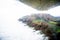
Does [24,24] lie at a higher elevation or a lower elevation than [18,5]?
lower

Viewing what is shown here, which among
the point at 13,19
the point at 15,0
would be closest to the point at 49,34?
the point at 13,19

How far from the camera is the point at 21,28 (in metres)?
1.43

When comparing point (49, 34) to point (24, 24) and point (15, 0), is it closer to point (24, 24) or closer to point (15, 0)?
point (24, 24)

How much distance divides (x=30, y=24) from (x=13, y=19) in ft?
0.68

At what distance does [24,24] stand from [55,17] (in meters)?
0.38

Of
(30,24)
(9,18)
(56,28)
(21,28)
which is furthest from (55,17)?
(9,18)

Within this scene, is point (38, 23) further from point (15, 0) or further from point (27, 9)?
point (15, 0)

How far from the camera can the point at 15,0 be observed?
146 cm

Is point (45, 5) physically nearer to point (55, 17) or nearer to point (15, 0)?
point (55, 17)

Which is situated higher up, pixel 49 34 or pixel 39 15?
pixel 39 15

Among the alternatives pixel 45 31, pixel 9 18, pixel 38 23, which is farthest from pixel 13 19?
pixel 45 31

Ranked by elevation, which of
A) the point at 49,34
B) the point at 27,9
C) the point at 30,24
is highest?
the point at 27,9

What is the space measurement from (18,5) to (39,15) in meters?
0.28

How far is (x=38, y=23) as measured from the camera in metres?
1.45
